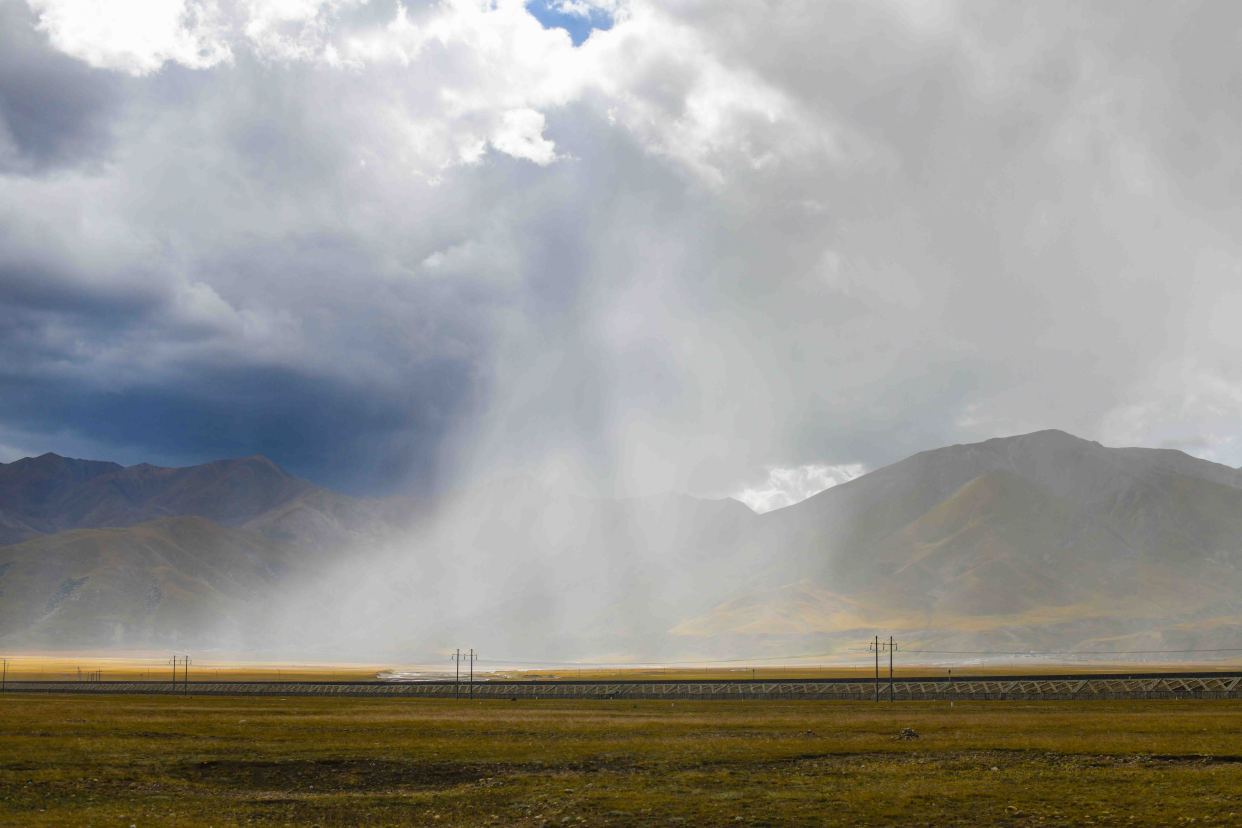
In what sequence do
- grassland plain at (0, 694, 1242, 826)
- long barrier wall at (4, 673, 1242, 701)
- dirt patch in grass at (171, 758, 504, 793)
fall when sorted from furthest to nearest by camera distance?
long barrier wall at (4, 673, 1242, 701), dirt patch in grass at (171, 758, 504, 793), grassland plain at (0, 694, 1242, 826)

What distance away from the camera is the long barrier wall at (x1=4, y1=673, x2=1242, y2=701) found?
120 meters

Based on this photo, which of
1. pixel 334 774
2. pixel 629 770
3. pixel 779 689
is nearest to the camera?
pixel 629 770

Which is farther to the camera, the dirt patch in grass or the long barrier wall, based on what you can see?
the long barrier wall

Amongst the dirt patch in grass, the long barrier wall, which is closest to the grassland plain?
the dirt patch in grass

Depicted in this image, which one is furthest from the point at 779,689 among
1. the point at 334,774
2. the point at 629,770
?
the point at 334,774

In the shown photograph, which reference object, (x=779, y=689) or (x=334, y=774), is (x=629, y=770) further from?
(x=779, y=689)

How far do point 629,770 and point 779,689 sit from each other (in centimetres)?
8952

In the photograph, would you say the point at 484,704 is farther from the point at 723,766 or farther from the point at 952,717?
the point at 723,766

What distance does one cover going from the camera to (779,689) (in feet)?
446

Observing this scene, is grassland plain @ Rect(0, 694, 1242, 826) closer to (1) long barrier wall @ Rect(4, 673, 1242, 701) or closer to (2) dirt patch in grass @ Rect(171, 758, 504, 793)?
(2) dirt patch in grass @ Rect(171, 758, 504, 793)

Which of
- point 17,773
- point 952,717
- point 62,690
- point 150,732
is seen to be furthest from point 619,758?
point 62,690

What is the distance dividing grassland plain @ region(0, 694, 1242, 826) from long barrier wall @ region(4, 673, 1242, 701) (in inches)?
1248

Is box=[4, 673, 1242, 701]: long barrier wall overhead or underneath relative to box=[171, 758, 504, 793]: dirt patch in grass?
underneath

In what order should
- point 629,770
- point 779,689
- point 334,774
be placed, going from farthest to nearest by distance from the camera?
Answer: point 779,689, point 334,774, point 629,770
